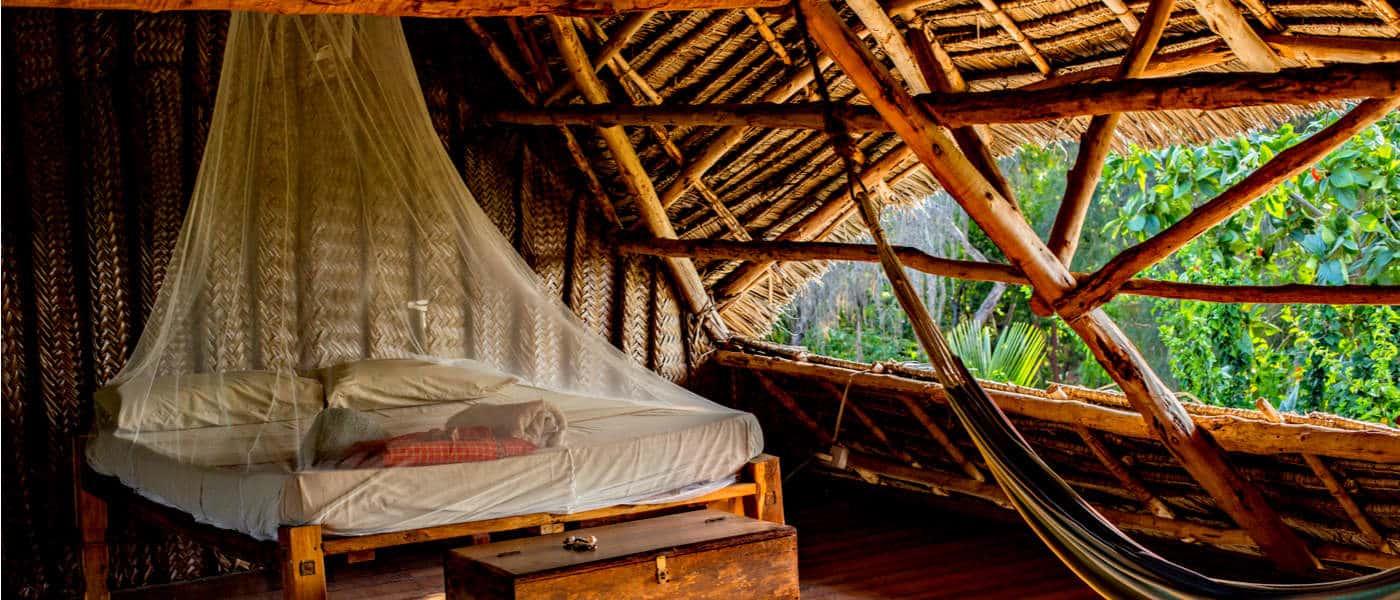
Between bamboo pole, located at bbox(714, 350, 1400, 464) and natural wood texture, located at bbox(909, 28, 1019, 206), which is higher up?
natural wood texture, located at bbox(909, 28, 1019, 206)

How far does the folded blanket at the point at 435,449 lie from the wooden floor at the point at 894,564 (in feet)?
2.50

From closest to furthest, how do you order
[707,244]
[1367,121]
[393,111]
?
1. [1367,121]
2. [393,111]
3. [707,244]

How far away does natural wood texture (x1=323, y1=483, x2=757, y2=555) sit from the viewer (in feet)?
10.4

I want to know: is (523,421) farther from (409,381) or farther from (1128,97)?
(1128,97)

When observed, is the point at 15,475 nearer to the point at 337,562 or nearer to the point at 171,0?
the point at 337,562

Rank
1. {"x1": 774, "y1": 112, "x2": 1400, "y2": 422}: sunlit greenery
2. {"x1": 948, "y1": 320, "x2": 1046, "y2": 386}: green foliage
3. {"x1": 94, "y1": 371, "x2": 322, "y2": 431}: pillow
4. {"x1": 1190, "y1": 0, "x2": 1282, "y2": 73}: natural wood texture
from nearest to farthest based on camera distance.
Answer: {"x1": 1190, "y1": 0, "x2": 1282, "y2": 73}: natural wood texture, {"x1": 94, "y1": 371, "x2": 322, "y2": 431}: pillow, {"x1": 774, "y1": 112, "x2": 1400, "y2": 422}: sunlit greenery, {"x1": 948, "y1": 320, "x2": 1046, "y2": 386}: green foliage

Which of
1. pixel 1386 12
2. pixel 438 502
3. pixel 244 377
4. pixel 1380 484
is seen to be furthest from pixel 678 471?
pixel 1386 12

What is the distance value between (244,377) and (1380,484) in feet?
10.2

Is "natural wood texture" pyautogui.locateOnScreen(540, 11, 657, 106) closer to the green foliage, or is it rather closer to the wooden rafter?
the wooden rafter

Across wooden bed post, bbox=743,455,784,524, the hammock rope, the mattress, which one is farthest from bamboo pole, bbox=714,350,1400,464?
the mattress

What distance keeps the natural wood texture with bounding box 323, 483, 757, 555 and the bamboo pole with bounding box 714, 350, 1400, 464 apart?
949 mm

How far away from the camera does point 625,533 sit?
134 inches

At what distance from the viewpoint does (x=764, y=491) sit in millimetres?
4016

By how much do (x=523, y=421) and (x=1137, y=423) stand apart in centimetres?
179
